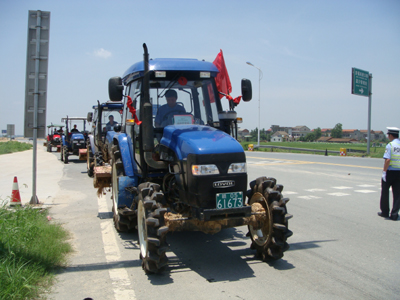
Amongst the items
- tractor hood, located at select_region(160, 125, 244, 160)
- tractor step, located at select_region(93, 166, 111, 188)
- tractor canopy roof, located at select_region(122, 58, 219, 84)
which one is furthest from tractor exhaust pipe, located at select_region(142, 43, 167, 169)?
tractor step, located at select_region(93, 166, 111, 188)

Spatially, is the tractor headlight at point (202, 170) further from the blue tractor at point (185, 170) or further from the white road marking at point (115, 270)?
the white road marking at point (115, 270)

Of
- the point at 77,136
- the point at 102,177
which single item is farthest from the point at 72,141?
the point at 102,177

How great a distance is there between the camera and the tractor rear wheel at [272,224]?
485cm

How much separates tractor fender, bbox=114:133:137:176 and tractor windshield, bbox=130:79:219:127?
1.04m

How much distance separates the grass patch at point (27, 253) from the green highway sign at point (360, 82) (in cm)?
3118

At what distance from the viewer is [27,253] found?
4973 mm

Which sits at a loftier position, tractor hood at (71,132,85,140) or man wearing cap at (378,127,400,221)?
tractor hood at (71,132,85,140)

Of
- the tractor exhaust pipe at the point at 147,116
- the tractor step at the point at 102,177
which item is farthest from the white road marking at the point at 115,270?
the tractor exhaust pipe at the point at 147,116

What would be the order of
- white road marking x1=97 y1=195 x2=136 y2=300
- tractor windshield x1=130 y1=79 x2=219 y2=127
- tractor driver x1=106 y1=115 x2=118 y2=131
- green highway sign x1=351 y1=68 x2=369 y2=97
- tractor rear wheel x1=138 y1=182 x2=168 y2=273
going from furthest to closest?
green highway sign x1=351 y1=68 x2=369 y2=97
tractor driver x1=106 y1=115 x2=118 y2=131
tractor windshield x1=130 y1=79 x2=219 y2=127
tractor rear wheel x1=138 y1=182 x2=168 y2=273
white road marking x1=97 y1=195 x2=136 y2=300

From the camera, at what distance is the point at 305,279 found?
454cm

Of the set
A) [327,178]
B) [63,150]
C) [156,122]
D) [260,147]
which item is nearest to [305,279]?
[156,122]

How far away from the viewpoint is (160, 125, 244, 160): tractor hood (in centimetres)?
457

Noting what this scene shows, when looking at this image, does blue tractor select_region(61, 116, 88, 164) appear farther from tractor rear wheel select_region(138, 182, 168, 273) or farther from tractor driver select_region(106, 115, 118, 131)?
tractor rear wheel select_region(138, 182, 168, 273)

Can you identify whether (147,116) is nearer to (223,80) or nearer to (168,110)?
(168,110)
